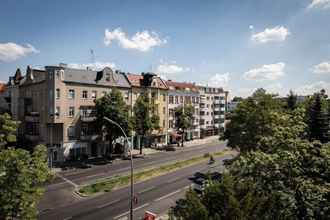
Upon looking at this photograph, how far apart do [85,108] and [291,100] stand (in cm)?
3996

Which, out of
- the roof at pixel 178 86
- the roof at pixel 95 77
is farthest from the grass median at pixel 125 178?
the roof at pixel 178 86

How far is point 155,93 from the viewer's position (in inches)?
2186

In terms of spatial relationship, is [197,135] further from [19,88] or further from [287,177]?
[287,177]

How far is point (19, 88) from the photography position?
4678cm

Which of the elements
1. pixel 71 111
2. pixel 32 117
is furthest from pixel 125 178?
pixel 32 117

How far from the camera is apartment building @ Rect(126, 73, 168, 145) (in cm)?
5197

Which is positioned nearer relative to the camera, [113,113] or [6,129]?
[6,129]

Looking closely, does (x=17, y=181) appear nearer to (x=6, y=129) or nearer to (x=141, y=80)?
(x=6, y=129)

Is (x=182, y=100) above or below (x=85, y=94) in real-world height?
above

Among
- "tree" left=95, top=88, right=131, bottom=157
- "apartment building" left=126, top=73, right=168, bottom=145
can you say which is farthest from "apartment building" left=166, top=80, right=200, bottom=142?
"tree" left=95, top=88, right=131, bottom=157

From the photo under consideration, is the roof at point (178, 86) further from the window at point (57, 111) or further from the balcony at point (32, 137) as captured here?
the balcony at point (32, 137)

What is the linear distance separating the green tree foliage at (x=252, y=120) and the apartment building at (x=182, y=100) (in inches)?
1136

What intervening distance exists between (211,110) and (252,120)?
51080 millimetres

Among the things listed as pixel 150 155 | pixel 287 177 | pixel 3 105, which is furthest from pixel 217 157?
pixel 3 105
